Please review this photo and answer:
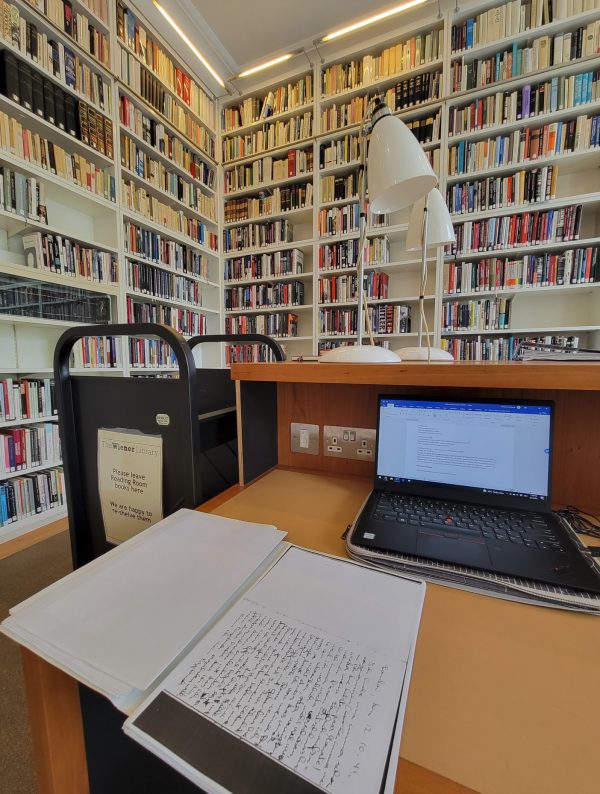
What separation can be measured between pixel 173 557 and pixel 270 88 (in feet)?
12.5

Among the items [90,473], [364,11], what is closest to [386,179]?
[90,473]

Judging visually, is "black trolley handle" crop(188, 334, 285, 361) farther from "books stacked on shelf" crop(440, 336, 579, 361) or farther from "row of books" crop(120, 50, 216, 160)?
"row of books" crop(120, 50, 216, 160)

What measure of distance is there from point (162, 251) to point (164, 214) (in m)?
0.30

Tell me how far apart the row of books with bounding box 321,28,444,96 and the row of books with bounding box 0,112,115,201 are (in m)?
1.88

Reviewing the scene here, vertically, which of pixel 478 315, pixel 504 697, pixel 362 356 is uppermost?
pixel 478 315

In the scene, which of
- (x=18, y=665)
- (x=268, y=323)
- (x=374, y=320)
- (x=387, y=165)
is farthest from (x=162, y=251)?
(x=18, y=665)

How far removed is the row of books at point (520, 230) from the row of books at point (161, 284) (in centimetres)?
222

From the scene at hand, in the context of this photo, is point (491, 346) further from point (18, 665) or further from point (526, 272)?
point (18, 665)

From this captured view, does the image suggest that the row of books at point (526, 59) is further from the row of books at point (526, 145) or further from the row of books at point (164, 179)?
the row of books at point (164, 179)

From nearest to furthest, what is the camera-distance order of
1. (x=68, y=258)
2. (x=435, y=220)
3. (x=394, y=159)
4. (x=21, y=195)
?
(x=394, y=159) < (x=435, y=220) < (x=21, y=195) < (x=68, y=258)

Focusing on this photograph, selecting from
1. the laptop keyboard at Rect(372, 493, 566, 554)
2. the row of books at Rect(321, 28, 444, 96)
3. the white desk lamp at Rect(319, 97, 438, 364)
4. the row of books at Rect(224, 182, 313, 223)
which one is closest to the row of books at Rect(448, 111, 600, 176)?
the row of books at Rect(321, 28, 444, 96)

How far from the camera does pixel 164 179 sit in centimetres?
262

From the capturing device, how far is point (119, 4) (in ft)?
7.06

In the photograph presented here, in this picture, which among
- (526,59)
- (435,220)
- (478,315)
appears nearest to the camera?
(435,220)
